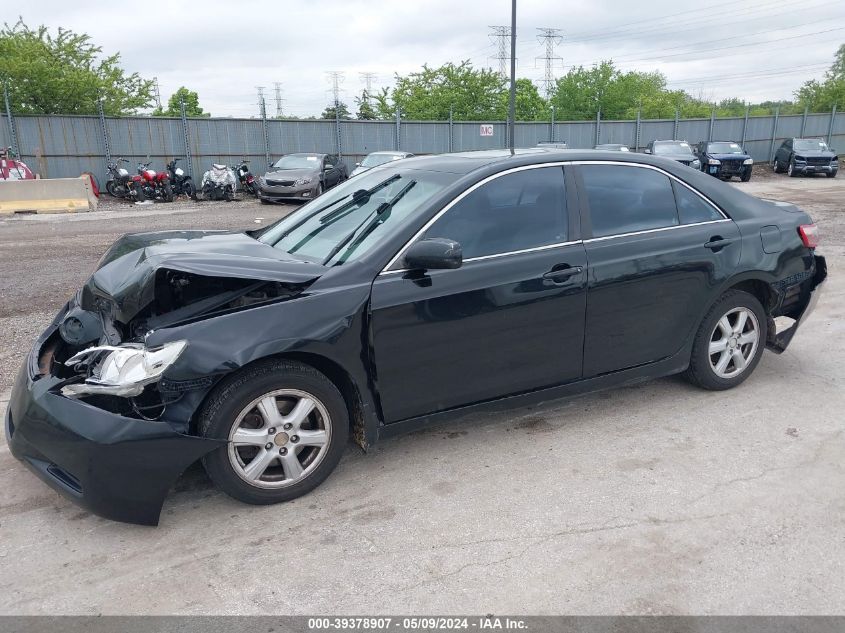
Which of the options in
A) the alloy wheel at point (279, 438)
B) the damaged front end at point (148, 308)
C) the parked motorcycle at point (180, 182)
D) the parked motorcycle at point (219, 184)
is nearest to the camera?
the damaged front end at point (148, 308)

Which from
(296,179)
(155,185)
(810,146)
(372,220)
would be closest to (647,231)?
(372,220)

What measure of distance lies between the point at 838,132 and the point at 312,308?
40.7 meters

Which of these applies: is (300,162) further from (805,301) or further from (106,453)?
(106,453)

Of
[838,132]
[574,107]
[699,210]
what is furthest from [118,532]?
[574,107]

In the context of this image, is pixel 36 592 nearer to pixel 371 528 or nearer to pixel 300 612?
pixel 300 612

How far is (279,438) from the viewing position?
324cm

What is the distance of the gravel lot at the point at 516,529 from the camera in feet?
8.84

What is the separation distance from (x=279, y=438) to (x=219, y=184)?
18739mm

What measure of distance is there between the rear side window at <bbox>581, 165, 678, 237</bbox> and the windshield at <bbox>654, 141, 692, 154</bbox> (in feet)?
A: 69.7

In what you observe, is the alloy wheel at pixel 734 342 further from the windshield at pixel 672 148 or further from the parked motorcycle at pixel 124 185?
the windshield at pixel 672 148

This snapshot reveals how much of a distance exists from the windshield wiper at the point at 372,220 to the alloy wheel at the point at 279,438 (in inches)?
31.0

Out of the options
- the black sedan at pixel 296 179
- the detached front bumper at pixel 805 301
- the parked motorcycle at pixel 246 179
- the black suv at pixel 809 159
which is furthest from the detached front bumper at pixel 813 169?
the detached front bumper at pixel 805 301

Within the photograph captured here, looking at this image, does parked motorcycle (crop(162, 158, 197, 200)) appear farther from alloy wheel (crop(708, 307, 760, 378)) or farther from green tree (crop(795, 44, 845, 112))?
green tree (crop(795, 44, 845, 112))

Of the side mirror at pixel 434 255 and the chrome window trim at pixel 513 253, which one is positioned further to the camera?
the chrome window trim at pixel 513 253
